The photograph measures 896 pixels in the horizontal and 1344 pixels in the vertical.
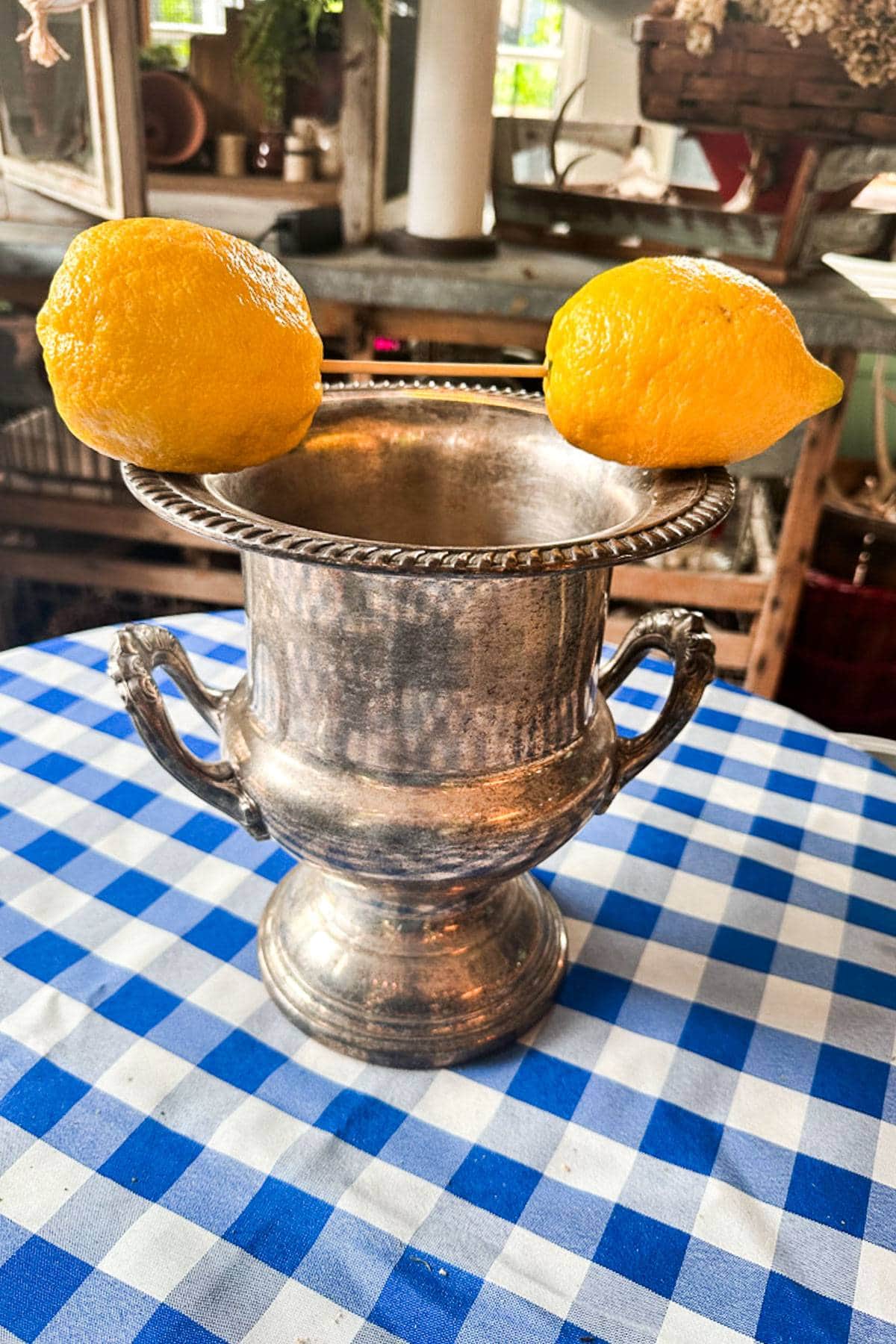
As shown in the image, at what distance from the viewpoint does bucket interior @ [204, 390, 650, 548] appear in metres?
0.72

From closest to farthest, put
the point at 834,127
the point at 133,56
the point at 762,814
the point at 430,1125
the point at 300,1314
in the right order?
the point at 300,1314
the point at 430,1125
the point at 762,814
the point at 133,56
the point at 834,127

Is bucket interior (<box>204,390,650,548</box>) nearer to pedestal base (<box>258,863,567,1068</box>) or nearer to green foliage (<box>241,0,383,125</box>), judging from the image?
pedestal base (<box>258,863,567,1068</box>)

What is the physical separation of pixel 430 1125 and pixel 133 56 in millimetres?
1628

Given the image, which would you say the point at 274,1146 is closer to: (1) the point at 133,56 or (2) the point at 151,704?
(2) the point at 151,704

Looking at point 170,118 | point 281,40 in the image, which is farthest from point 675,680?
point 170,118

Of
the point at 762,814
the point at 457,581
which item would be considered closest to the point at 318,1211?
the point at 457,581

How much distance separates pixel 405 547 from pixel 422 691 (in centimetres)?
11

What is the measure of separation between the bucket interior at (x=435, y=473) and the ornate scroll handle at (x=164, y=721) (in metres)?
0.12

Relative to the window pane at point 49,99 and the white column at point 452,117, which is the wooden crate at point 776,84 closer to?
the white column at point 452,117

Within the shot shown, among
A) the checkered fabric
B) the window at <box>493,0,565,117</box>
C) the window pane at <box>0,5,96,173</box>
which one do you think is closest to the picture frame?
the window pane at <box>0,5,96,173</box>

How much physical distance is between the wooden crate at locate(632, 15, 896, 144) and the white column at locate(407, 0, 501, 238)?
0.93 feet

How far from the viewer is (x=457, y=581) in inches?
21.7

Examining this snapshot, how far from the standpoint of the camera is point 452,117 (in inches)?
72.6

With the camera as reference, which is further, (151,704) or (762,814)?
(762,814)
